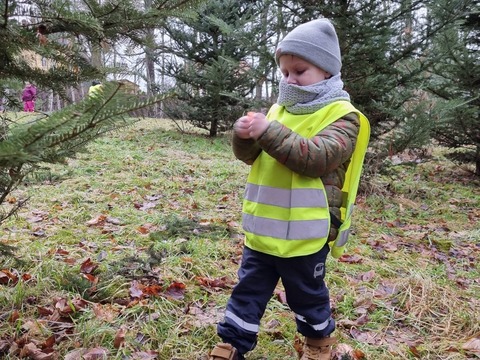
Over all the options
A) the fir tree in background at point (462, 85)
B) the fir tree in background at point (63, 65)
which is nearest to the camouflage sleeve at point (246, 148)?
the fir tree in background at point (63, 65)

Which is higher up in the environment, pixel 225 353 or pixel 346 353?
pixel 225 353

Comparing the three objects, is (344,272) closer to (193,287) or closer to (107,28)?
(193,287)

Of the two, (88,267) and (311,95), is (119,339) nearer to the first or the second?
(88,267)

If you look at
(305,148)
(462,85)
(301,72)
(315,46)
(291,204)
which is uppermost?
(315,46)

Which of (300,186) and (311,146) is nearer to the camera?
(311,146)

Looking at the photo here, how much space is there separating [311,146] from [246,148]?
1.09 feet

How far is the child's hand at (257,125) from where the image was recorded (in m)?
1.72

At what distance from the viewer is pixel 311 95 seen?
1.90 m

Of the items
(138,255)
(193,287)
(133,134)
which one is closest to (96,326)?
(193,287)

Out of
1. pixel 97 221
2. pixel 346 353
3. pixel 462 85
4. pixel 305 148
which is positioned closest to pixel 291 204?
pixel 305 148

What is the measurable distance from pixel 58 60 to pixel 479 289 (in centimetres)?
349

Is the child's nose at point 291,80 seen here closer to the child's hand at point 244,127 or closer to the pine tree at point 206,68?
the child's hand at point 244,127

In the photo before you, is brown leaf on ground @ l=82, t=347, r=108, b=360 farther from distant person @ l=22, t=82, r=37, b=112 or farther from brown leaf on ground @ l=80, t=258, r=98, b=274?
distant person @ l=22, t=82, r=37, b=112

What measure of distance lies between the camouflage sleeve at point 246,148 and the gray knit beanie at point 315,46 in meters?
0.46
